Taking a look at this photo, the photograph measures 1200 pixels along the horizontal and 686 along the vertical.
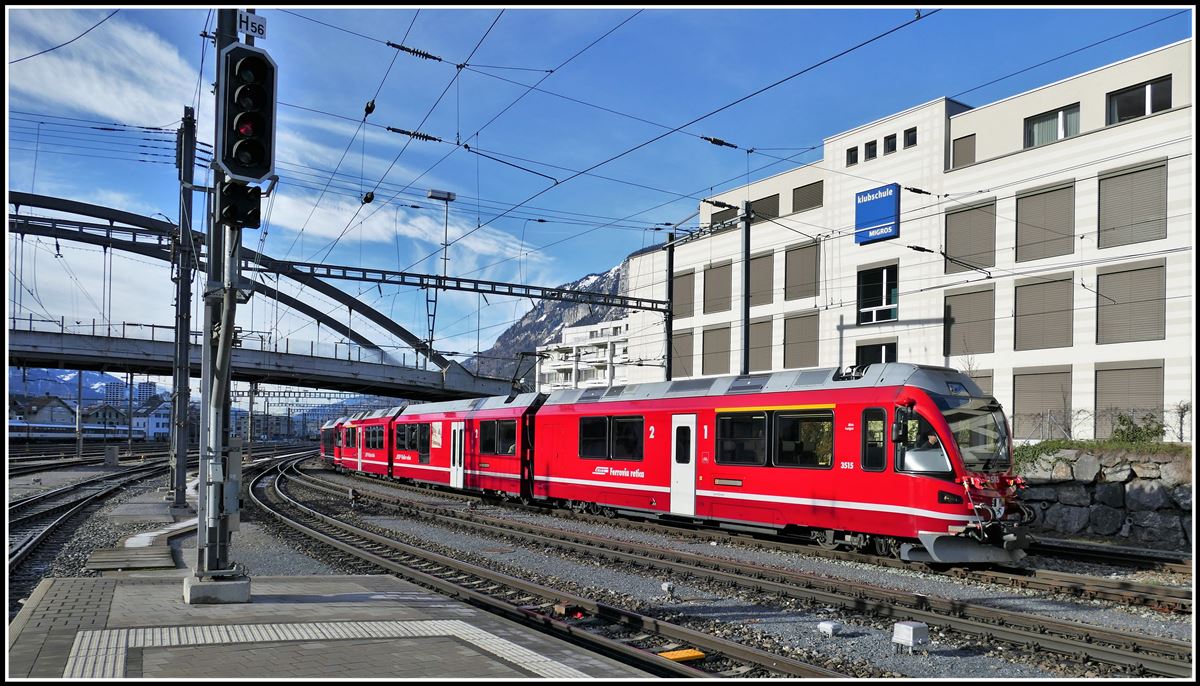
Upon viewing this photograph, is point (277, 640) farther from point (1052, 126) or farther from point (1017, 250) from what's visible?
point (1052, 126)

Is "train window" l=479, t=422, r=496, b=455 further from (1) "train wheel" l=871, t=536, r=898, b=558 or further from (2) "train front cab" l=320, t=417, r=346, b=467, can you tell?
(2) "train front cab" l=320, t=417, r=346, b=467

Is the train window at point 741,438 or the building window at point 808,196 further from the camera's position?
the building window at point 808,196

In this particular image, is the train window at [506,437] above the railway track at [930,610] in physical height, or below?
above

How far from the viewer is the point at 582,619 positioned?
9953mm

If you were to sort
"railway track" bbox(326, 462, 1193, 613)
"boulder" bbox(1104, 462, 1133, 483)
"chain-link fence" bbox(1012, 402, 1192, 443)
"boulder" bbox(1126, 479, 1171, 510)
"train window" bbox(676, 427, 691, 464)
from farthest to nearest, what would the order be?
1. "chain-link fence" bbox(1012, 402, 1192, 443)
2. "boulder" bbox(1104, 462, 1133, 483)
3. "boulder" bbox(1126, 479, 1171, 510)
4. "train window" bbox(676, 427, 691, 464)
5. "railway track" bbox(326, 462, 1193, 613)

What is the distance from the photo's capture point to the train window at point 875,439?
538 inches

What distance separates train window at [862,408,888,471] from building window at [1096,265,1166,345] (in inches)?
585

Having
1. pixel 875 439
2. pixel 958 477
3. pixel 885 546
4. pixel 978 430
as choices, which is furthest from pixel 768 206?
pixel 958 477

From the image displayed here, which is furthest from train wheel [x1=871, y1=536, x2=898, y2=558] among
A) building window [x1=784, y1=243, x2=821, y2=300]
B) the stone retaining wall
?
building window [x1=784, y1=243, x2=821, y2=300]

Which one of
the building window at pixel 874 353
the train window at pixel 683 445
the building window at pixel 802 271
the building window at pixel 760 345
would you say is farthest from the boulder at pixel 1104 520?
the building window at pixel 760 345

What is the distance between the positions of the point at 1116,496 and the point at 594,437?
1209 centimetres

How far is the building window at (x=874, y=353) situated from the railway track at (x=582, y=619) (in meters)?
21.2

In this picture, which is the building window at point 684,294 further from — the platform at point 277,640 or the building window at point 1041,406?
the platform at point 277,640

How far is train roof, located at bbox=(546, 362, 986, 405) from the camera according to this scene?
45.0 ft
